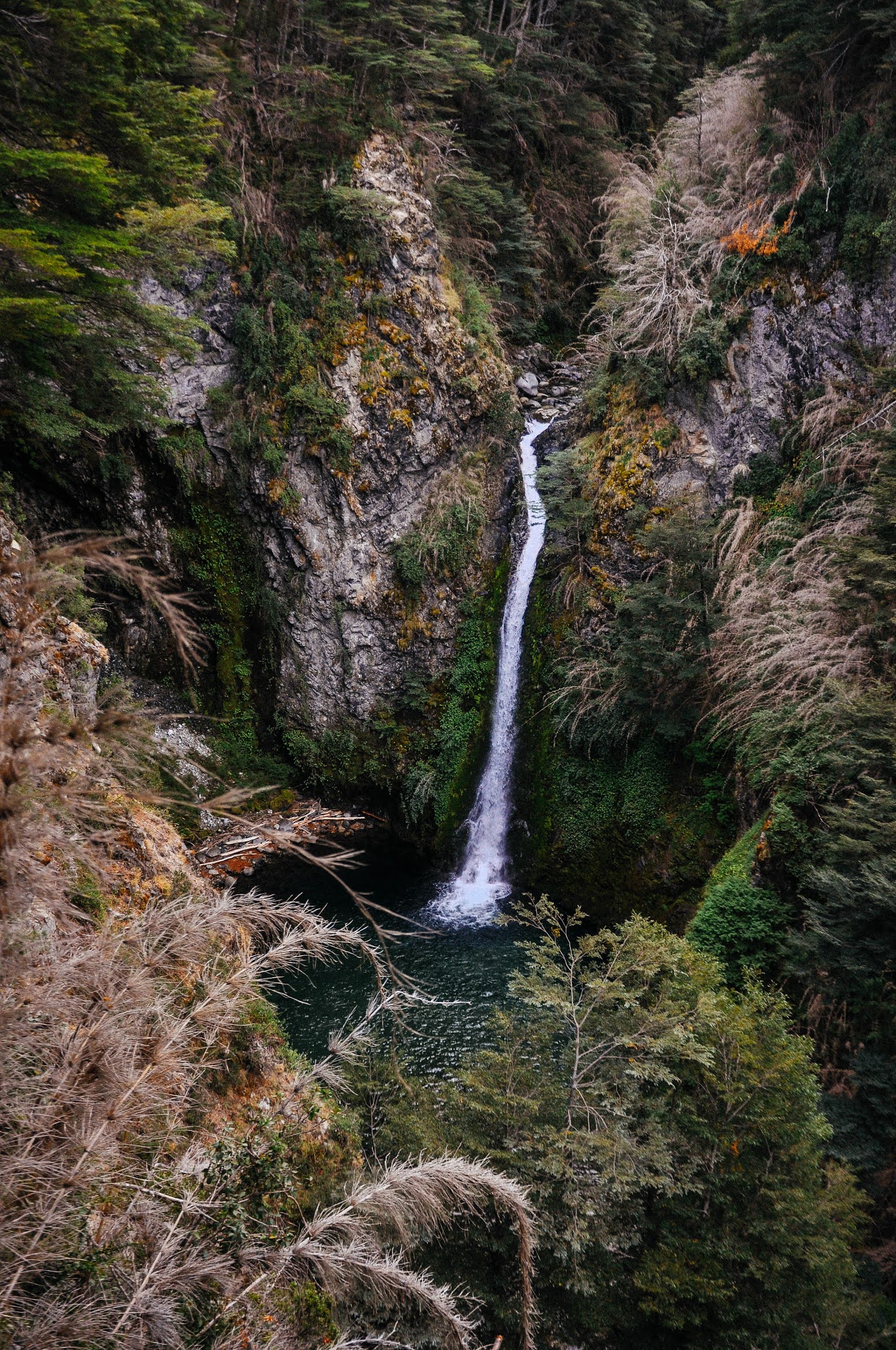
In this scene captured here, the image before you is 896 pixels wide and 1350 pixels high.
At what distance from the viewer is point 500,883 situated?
11.9m

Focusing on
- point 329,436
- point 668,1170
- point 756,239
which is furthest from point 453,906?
point 756,239

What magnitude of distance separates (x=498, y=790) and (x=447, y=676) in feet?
7.13

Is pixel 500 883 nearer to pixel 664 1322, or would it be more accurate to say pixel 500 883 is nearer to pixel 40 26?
pixel 664 1322

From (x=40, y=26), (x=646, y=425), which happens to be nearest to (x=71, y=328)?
(x=40, y=26)

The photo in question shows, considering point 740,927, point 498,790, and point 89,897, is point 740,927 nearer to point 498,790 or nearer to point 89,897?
point 498,790

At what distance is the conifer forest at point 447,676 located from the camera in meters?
2.95

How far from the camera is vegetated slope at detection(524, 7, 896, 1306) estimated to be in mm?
7559

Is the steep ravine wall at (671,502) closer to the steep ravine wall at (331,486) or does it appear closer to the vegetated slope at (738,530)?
the vegetated slope at (738,530)

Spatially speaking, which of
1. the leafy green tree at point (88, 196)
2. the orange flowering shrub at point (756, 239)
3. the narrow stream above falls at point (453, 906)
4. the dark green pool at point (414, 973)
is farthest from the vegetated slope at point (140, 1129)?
the orange flowering shrub at point (756, 239)

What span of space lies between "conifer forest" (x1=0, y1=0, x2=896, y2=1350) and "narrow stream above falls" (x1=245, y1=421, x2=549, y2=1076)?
0.08 metres

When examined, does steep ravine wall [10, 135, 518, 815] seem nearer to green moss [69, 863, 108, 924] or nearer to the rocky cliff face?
the rocky cliff face

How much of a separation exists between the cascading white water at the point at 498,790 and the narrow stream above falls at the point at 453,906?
2cm

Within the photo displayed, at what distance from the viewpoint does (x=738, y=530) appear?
32.7 ft

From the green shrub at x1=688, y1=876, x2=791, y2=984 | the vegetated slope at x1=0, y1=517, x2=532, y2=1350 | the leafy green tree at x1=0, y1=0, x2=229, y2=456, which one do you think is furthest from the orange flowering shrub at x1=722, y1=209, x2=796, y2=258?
the vegetated slope at x1=0, y1=517, x2=532, y2=1350
